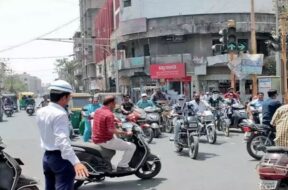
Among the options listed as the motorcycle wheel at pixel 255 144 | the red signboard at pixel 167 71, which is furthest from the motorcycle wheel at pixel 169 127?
the red signboard at pixel 167 71

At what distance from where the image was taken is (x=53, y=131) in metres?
4.76

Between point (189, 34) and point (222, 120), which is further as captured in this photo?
point (189, 34)

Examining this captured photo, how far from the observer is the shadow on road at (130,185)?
8391 mm

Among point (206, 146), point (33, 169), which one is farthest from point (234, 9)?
point (33, 169)

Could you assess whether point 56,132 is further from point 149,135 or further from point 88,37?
point 88,37

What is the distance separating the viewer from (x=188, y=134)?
11820 millimetres

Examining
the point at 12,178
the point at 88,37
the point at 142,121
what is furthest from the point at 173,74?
the point at 88,37

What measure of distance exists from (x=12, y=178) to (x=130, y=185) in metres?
3.42

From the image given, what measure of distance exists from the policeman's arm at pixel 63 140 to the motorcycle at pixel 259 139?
6991 millimetres

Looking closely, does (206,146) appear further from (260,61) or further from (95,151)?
(260,61)

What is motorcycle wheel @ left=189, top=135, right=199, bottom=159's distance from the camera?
1130cm

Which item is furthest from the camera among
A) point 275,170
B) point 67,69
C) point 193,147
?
point 67,69

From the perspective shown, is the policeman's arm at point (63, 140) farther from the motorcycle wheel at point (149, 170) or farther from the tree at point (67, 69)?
the tree at point (67, 69)

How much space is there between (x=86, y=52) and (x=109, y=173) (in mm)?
81846
